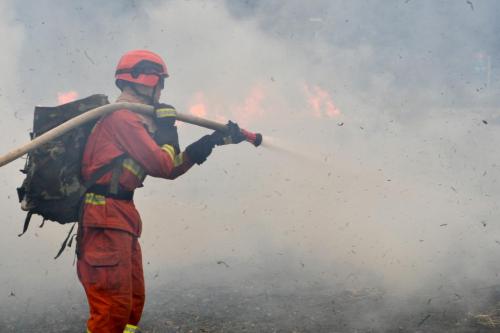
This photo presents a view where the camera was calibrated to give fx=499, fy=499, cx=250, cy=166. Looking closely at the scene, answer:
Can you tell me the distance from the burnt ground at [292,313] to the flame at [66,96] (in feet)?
29.0


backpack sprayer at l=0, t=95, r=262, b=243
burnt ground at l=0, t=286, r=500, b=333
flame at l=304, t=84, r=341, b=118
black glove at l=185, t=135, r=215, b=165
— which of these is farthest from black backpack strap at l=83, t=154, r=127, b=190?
flame at l=304, t=84, r=341, b=118

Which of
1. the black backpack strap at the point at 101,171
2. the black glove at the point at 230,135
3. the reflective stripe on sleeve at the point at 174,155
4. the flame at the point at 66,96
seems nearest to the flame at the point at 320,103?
the flame at the point at 66,96

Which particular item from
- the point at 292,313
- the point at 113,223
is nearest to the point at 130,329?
the point at 113,223

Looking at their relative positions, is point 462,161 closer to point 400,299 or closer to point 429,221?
point 429,221

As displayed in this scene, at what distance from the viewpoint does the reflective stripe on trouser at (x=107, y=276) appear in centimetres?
317

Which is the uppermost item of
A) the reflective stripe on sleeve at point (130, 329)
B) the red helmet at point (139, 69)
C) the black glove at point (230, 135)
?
the red helmet at point (139, 69)

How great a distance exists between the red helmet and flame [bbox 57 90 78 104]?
998 centimetres

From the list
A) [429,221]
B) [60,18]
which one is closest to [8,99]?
[60,18]

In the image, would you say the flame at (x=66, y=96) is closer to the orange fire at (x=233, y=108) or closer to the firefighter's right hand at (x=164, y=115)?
the orange fire at (x=233, y=108)

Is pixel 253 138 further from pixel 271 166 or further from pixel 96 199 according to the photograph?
pixel 271 166

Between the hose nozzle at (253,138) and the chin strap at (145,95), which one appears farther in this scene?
the hose nozzle at (253,138)

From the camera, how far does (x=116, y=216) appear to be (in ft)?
10.9

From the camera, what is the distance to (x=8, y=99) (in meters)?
10.9

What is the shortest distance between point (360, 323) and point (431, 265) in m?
1.80
